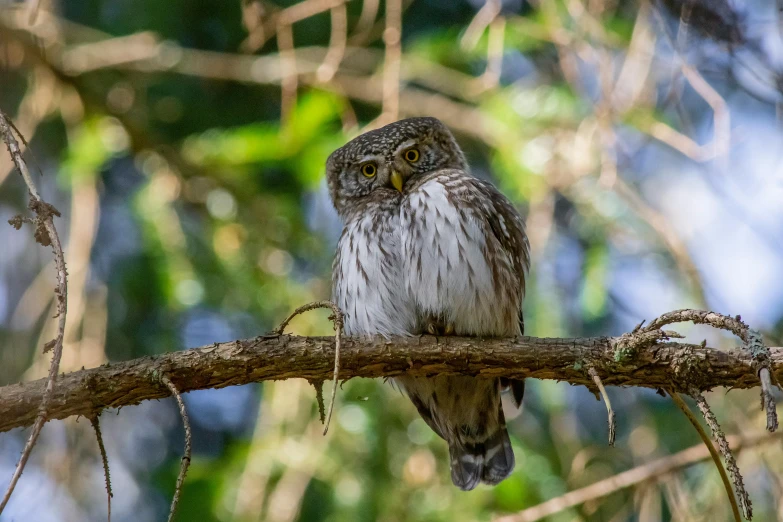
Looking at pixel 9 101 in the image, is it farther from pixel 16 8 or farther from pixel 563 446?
pixel 563 446

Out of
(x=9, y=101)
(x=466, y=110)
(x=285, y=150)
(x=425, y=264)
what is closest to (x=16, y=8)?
(x=9, y=101)

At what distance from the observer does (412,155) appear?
4500 mm

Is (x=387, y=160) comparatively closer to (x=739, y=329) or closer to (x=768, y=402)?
(x=739, y=329)

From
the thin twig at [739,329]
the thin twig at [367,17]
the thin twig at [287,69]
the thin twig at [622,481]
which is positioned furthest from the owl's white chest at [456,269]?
the thin twig at [367,17]

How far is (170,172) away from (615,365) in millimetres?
3390

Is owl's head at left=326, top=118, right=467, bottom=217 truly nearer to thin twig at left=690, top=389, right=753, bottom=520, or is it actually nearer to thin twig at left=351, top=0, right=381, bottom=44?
thin twig at left=351, top=0, right=381, bottom=44

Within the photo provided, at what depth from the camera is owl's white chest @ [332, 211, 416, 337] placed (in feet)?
12.3

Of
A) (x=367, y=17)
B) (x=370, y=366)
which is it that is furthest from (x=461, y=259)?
(x=367, y=17)

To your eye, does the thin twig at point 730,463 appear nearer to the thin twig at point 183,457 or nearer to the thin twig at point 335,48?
the thin twig at point 183,457

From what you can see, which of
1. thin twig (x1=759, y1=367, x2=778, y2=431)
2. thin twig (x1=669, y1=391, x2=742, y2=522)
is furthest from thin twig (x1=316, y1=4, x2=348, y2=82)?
thin twig (x1=759, y1=367, x2=778, y2=431)

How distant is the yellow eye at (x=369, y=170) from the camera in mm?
4453

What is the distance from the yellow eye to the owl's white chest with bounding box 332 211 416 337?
1.42 ft

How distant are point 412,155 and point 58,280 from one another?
2.67 m

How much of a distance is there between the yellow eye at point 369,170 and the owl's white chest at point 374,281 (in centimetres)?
43
